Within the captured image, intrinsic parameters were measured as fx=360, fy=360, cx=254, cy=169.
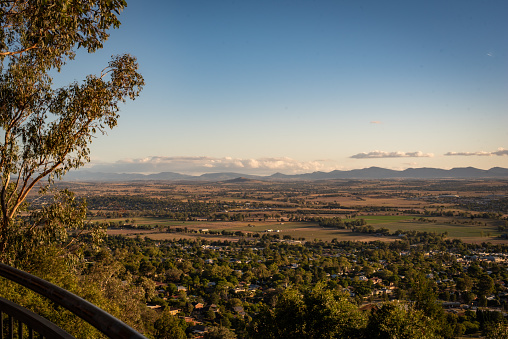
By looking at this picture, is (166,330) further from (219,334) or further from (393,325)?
(393,325)

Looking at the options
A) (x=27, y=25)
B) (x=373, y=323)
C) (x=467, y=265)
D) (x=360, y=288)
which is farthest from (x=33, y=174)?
(x=467, y=265)

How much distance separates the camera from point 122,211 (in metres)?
109

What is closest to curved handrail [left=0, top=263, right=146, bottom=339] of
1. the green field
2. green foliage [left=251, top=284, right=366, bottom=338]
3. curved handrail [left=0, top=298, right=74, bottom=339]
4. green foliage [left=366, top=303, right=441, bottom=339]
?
curved handrail [left=0, top=298, right=74, bottom=339]

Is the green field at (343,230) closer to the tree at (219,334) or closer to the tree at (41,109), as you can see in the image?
the tree at (219,334)

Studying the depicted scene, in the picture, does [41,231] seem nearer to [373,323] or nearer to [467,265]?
[373,323]

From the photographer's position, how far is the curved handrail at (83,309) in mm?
1632

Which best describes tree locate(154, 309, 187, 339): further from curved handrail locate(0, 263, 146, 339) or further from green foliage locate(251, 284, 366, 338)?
curved handrail locate(0, 263, 146, 339)

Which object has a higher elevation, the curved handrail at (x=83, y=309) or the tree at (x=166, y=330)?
the curved handrail at (x=83, y=309)

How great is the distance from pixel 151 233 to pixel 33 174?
68.3 m

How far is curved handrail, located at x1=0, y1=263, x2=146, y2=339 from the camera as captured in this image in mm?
1632

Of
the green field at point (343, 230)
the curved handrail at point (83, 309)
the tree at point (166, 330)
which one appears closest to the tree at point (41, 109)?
the curved handrail at point (83, 309)

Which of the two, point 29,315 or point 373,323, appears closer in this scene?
point 29,315

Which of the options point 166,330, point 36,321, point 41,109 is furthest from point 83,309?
point 166,330

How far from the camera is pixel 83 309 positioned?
186 centimetres
